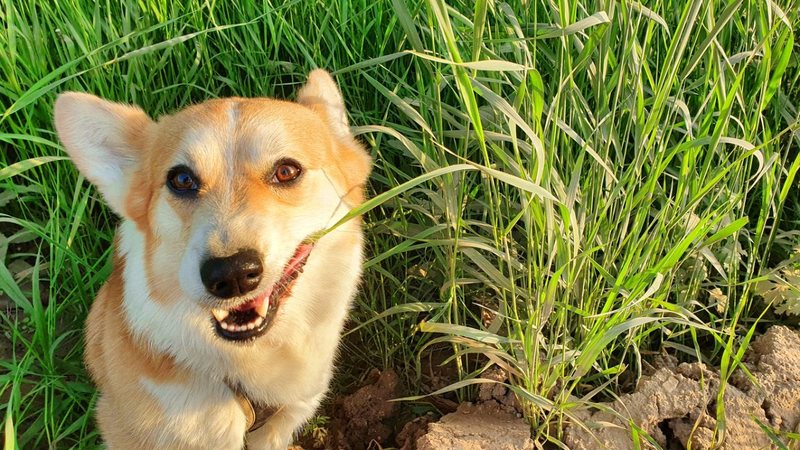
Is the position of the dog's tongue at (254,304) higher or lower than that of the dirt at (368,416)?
higher

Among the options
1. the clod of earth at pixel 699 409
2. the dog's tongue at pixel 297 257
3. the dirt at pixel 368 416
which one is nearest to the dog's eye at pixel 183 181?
the dog's tongue at pixel 297 257

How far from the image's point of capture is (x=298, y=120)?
206 cm

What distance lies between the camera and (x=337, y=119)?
227 centimetres

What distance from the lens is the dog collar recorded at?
1.98 meters

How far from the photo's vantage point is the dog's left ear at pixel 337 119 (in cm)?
221

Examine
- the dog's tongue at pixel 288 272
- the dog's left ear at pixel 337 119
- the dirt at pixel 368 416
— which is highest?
the dog's left ear at pixel 337 119

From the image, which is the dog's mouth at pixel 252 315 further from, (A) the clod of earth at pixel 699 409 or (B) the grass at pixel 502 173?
(A) the clod of earth at pixel 699 409

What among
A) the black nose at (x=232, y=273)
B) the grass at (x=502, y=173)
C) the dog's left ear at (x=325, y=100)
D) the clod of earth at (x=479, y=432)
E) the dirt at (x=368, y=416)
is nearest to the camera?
the black nose at (x=232, y=273)

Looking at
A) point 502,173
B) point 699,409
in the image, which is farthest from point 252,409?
point 699,409

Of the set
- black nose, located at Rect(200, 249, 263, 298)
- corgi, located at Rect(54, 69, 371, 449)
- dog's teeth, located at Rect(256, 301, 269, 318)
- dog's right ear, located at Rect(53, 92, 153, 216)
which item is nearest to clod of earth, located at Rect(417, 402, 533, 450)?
corgi, located at Rect(54, 69, 371, 449)

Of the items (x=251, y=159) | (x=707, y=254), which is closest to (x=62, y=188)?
(x=251, y=159)

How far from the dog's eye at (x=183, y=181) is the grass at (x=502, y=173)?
440mm

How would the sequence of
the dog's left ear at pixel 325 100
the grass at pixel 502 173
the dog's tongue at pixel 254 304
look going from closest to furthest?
the dog's tongue at pixel 254 304
the grass at pixel 502 173
the dog's left ear at pixel 325 100

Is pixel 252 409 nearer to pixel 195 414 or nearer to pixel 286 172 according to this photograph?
pixel 195 414
